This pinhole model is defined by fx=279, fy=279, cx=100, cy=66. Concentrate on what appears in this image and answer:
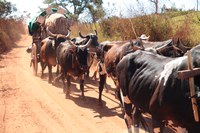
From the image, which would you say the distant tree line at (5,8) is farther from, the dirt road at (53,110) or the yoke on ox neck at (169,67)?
the yoke on ox neck at (169,67)

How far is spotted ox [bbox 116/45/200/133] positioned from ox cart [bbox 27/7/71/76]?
742cm

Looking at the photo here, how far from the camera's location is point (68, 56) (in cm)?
868

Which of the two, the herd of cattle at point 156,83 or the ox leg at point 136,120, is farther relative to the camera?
the ox leg at point 136,120

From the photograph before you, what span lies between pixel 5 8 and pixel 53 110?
26.1 metres

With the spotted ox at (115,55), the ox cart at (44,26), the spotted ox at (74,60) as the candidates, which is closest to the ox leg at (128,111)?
the spotted ox at (115,55)

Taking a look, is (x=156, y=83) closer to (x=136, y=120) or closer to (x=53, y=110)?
(x=136, y=120)

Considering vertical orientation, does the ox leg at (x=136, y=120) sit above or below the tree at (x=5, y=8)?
below

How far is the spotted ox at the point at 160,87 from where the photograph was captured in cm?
336

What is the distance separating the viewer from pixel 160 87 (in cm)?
369

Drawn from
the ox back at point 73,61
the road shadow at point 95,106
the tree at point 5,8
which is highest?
the tree at point 5,8

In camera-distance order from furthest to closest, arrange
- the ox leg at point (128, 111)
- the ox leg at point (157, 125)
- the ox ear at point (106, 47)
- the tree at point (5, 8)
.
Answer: the tree at point (5, 8) → the ox ear at point (106, 47) → the ox leg at point (128, 111) → the ox leg at point (157, 125)

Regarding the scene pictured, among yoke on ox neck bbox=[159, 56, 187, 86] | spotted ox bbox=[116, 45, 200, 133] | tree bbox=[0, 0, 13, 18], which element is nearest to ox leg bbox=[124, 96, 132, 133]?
spotted ox bbox=[116, 45, 200, 133]

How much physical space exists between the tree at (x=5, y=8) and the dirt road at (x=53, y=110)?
66.8 ft

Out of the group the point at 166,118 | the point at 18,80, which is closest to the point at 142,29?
the point at 18,80
